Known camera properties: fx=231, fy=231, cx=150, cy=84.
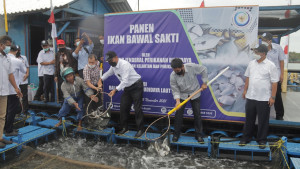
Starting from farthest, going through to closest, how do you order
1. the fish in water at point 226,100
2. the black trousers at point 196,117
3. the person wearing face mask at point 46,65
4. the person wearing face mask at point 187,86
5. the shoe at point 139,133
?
1. the person wearing face mask at point 46,65
2. the shoe at point 139,133
3. the fish in water at point 226,100
4. the black trousers at point 196,117
5. the person wearing face mask at point 187,86

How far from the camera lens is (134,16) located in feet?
18.9

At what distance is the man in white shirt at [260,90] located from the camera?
4344 mm

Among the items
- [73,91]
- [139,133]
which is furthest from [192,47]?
[73,91]

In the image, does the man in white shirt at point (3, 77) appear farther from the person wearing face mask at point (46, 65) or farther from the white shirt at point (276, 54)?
the white shirt at point (276, 54)

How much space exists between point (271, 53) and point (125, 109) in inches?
140

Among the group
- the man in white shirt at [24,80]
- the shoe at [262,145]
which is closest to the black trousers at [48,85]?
the man in white shirt at [24,80]

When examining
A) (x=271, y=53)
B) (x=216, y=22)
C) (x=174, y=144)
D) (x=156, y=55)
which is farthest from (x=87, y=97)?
(x=271, y=53)

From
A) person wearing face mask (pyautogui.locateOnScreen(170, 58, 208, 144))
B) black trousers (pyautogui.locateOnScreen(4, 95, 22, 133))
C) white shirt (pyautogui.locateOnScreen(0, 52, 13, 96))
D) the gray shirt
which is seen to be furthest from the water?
white shirt (pyautogui.locateOnScreen(0, 52, 13, 96))

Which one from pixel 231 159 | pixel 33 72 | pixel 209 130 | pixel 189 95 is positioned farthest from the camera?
pixel 33 72

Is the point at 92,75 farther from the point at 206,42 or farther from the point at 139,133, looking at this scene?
the point at 206,42

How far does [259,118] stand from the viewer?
4.53 metres

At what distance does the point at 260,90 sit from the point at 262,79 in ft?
0.70

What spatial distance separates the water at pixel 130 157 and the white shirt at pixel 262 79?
130 cm

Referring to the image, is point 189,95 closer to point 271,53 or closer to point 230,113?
point 230,113
